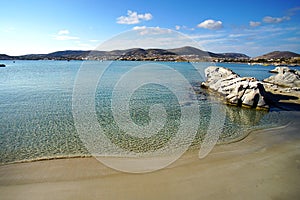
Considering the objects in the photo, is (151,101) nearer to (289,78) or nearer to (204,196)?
(204,196)

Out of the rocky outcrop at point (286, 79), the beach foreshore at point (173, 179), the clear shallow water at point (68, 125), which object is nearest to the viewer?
the beach foreshore at point (173, 179)

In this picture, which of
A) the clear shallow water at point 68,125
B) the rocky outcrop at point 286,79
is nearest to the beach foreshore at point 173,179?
the clear shallow water at point 68,125

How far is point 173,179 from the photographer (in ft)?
28.7

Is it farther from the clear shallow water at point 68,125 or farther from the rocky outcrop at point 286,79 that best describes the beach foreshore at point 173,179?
Result: the rocky outcrop at point 286,79

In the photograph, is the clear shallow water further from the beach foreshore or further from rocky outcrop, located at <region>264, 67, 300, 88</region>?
rocky outcrop, located at <region>264, 67, 300, 88</region>

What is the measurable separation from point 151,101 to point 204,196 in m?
17.0

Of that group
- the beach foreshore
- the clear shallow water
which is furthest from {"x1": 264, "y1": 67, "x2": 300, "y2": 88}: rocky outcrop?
the beach foreshore

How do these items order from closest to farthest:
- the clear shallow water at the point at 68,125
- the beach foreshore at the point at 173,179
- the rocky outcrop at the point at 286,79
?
the beach foreshore at the point at 173,179, the clear shallow water at the point at 68,125, the rocky outcrop at the point at 286,79

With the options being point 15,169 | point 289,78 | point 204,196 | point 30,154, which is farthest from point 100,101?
point 289,78

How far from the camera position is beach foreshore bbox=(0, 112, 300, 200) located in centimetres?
775

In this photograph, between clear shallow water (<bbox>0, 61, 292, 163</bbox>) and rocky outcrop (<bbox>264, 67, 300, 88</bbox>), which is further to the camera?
rocky outcrop (<bbox>264, 67, 300, 88</bbox>)

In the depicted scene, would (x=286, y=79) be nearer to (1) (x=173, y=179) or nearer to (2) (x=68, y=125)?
(2) (x=68, y=125)

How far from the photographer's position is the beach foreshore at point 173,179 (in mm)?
7754

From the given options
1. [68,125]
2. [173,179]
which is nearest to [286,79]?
[68,125]
